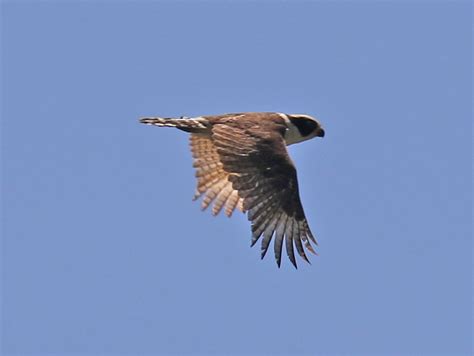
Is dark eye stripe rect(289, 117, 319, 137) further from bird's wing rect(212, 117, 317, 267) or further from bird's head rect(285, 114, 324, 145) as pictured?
bird's wing rect(212, 117, 317, 267)

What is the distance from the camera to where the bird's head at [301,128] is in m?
17.8

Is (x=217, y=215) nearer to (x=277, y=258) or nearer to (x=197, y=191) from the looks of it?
(x=197, y=191)

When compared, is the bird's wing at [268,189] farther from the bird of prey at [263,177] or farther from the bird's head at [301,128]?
the bird's head at [301,128]

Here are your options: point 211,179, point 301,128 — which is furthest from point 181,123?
point 301,128

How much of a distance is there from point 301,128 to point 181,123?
1.60m

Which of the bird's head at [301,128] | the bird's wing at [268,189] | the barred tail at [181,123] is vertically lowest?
the bird's wing at [268,189]

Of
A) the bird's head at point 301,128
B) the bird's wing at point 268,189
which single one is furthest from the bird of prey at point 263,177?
the bird's head at point 301,128

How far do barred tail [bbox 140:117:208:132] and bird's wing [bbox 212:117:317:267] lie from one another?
3.36 feet

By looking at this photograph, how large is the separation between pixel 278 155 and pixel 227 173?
3.72ft

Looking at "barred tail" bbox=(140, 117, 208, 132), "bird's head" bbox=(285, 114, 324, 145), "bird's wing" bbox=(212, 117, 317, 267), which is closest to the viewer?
"bird's wing" bbox=(212, 117, 317, 267)

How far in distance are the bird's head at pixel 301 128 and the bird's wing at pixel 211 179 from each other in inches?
37.9

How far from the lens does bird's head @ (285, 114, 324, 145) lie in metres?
17.8

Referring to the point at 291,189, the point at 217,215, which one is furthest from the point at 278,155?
the point at 217,215

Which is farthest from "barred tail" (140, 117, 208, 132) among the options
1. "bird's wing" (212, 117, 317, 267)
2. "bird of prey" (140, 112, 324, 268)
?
"bird's wing" (212, 117, 317, 267)
